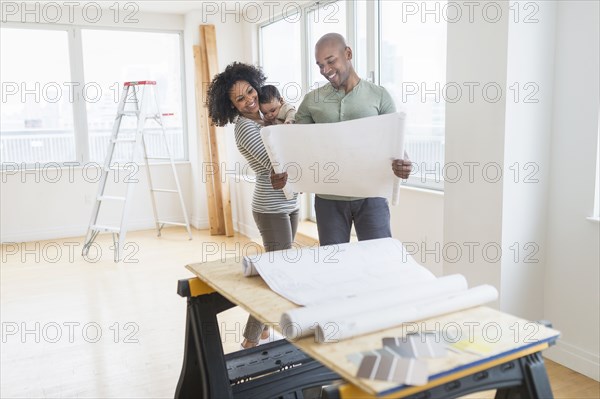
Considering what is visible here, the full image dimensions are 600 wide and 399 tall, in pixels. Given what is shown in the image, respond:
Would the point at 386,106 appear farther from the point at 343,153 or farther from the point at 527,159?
the point at 527,159

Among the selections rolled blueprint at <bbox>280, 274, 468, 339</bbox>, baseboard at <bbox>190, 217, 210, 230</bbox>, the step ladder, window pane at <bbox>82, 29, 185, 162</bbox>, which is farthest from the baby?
baseboard at <bbox>190, 217, 210, 230</bbox>

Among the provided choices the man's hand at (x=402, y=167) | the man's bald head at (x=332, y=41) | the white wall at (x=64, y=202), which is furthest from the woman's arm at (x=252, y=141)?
the white wall at (x=64, y=202)

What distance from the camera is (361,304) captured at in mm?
1294

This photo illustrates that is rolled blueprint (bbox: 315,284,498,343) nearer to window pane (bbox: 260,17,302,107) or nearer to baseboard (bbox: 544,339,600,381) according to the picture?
baseboard (bbox: 544,339,600,381)

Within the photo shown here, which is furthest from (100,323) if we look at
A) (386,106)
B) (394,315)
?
(394,315)

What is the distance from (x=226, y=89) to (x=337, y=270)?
3.76 ft

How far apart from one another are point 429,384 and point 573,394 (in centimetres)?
176

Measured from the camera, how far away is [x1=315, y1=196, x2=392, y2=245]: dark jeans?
2.24 metres

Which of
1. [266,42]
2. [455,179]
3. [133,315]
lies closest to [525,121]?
[455,179]

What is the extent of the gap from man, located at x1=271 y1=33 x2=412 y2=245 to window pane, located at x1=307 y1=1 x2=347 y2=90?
7.69 feet

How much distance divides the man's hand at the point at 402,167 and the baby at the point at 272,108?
0.66 metres

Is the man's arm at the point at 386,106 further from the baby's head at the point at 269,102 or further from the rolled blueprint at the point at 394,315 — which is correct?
the rolled blueprint at the point at 394,315

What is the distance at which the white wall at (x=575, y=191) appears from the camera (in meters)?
2.53

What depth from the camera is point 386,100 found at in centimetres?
221
